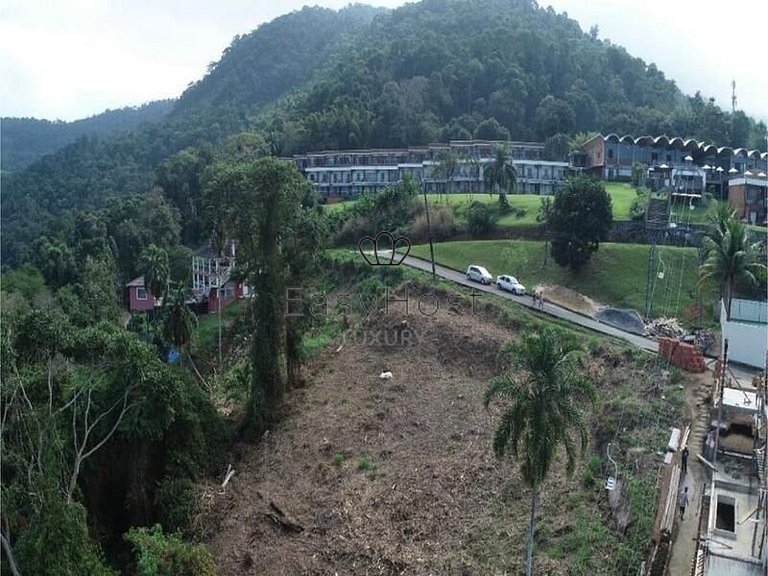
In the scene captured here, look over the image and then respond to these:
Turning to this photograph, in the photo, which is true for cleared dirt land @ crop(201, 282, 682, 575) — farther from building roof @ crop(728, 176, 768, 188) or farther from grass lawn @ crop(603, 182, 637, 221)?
building roof @ crop(728, 176, 768, 188)

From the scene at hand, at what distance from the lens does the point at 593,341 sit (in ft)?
90.0

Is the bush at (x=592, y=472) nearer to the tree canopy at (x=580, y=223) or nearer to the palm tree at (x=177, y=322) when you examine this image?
the tree canopy at (x=580, y=223)

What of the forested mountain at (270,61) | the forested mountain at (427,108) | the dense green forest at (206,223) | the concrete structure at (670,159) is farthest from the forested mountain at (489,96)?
the forested mountain at (270,61)

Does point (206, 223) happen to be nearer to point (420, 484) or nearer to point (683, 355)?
point (420, 484)

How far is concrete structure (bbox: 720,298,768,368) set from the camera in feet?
80.3

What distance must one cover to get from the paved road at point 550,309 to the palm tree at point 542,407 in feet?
43.0

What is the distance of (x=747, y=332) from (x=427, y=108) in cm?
6035

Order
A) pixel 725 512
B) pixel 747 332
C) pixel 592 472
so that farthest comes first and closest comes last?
1. pixel 747 332
2. pixel 592 472
3. pixel 725 512

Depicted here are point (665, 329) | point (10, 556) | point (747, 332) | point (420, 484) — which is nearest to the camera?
point (10, 556)

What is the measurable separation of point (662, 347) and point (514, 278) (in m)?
11.1

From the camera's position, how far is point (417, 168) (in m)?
66.9

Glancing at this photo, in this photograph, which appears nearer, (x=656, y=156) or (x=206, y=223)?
(x=206, y=223)

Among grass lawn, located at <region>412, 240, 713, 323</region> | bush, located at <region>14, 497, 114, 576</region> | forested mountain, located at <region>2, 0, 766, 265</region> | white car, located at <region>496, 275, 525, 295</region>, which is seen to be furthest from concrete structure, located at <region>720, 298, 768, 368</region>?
forested mountain, located at <region>2, 0, 766, 265</region>

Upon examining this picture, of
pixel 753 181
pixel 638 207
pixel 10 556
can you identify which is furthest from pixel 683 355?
pixel 753 181
